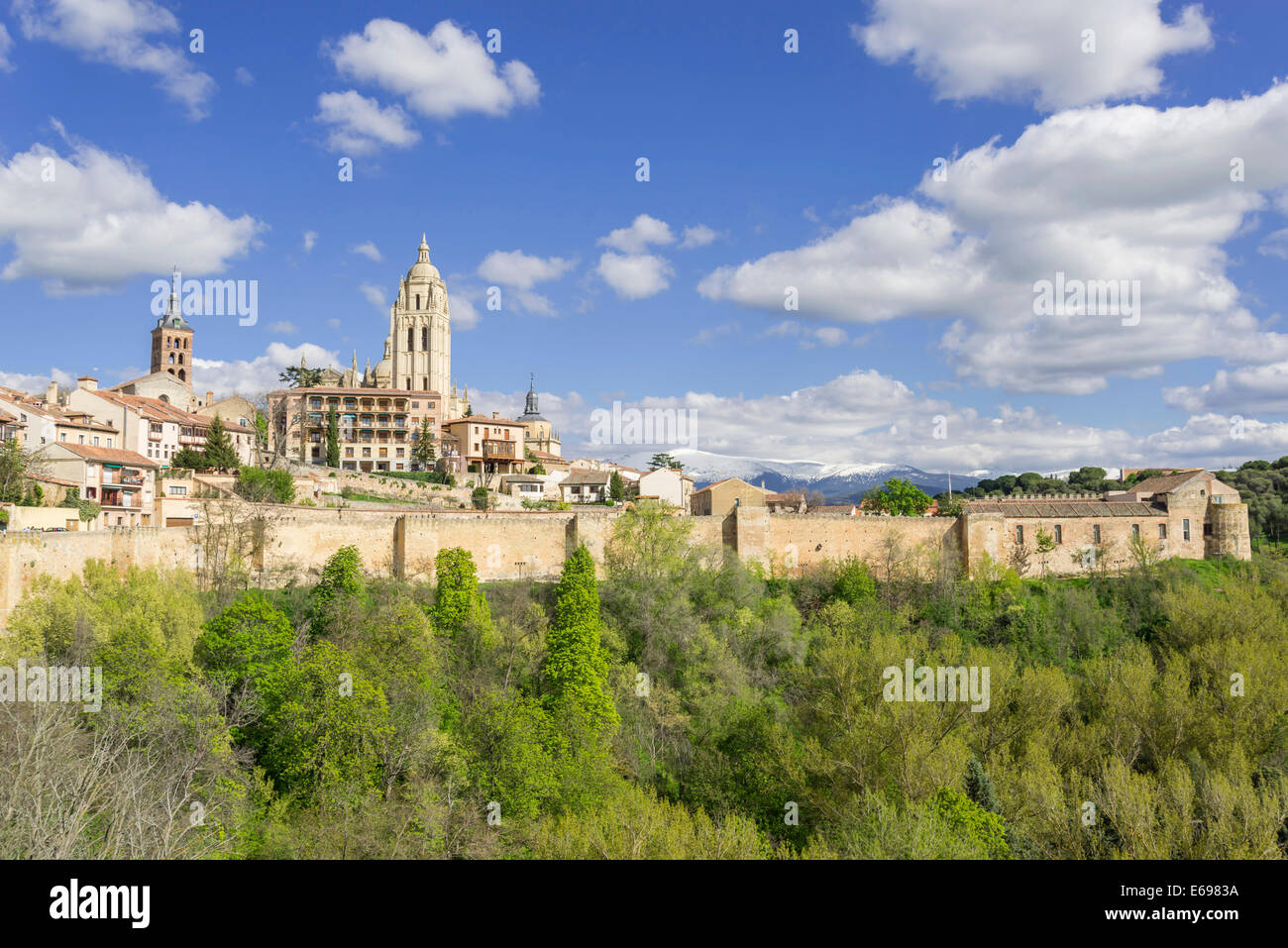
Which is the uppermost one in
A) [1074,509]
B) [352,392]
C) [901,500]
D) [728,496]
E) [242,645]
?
[352,392]

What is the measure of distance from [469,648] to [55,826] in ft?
62.4

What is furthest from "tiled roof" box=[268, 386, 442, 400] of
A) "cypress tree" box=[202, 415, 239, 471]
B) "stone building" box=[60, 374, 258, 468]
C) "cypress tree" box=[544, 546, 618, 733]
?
"cypress tree" box=[544, 546, 618, 733]

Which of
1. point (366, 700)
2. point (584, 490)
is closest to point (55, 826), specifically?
point (366, 700)

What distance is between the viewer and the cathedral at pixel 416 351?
280 ft

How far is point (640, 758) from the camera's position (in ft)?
92.6

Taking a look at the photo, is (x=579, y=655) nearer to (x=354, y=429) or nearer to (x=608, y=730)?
(x=608, y=730)

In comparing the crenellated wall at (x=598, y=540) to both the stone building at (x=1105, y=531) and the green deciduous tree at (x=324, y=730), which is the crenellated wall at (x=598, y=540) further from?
the green deciduous tree at (x=324, y=730)

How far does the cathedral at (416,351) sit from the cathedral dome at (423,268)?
119cm

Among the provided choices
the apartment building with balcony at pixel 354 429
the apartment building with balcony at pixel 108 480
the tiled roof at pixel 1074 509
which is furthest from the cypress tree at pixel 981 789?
the apartment building with balcony at pixel 354 429

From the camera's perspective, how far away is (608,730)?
93.0ft

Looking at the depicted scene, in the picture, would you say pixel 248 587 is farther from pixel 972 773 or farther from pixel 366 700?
pixel 972 773

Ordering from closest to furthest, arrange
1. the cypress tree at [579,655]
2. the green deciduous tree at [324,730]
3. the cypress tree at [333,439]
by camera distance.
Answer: the green deciduous tree at [324,730] < the cypress tree at [579,655] < the cypress tree at [333,439]

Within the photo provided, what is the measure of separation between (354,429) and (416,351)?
70.4ft

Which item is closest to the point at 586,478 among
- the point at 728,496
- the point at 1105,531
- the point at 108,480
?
the point at 728,496
